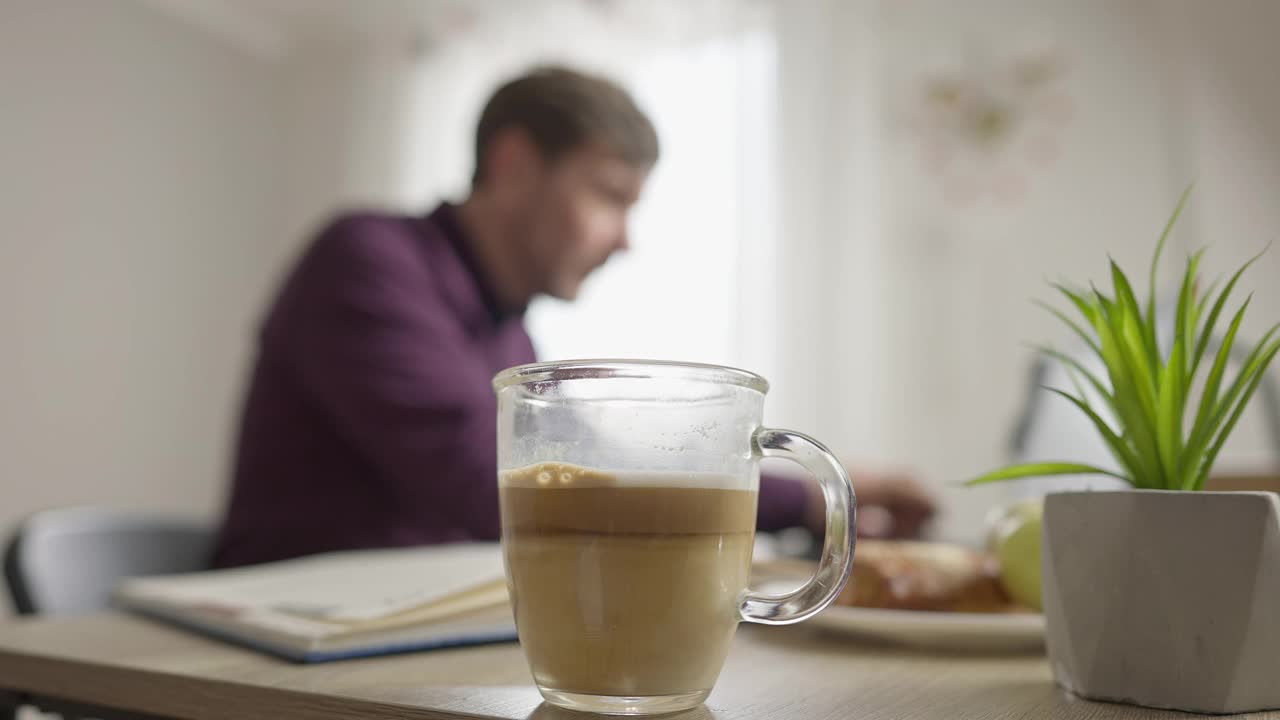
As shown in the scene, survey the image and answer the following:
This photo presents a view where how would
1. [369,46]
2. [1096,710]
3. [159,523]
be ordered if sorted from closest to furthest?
[1096,710] < [159,523] < [369,46]

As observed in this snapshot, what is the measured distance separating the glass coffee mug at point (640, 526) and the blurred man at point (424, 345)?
782mm

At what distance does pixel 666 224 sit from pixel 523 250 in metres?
1.15

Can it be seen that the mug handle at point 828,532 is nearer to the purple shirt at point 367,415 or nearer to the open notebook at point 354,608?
the open notebook at point 354,608

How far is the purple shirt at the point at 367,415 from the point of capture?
4.05 ft

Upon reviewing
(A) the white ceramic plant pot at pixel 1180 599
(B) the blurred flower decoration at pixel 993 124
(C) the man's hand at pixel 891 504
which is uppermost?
(B) the blurred flower decoration at pixel 993 124

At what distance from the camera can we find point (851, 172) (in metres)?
2.58

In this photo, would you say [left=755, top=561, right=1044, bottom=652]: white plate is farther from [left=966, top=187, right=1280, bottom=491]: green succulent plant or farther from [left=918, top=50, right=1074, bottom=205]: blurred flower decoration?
[left=918, top=50, right=1074, bottom=205]: blurred flower decoration

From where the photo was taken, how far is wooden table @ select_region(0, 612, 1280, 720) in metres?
0.41

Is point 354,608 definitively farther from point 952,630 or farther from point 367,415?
point 367,415

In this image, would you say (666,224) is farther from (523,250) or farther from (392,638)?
(392,638)

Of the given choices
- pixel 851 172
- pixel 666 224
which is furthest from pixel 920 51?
pixel 666 224

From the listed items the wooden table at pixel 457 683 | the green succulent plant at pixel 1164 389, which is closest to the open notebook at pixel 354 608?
the wooden table at pixel 457 683

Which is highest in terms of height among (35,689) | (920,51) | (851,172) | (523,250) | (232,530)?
(920,51)

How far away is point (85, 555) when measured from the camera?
1.10 metres
